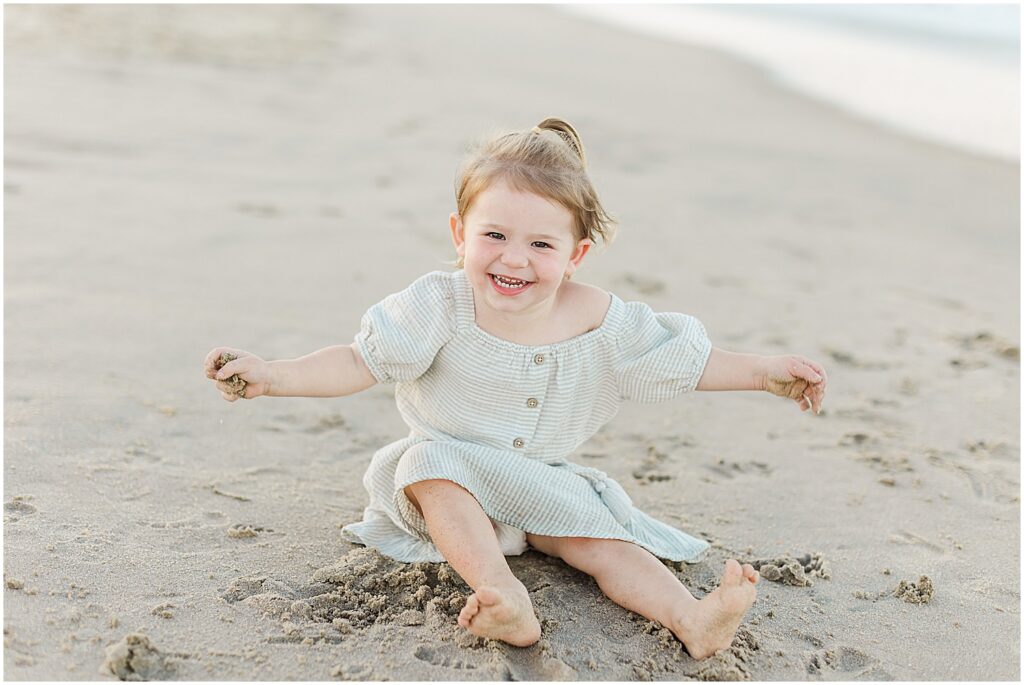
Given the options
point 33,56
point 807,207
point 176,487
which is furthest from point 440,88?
point 176,487

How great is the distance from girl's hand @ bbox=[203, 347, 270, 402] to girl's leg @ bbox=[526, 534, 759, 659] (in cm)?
71

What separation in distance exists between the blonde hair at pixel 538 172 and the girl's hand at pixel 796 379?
0.48m

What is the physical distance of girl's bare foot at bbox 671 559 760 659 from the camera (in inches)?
85.7

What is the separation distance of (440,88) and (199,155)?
2.90 meters

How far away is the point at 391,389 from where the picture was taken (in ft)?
12.1

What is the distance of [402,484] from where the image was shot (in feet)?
8.17

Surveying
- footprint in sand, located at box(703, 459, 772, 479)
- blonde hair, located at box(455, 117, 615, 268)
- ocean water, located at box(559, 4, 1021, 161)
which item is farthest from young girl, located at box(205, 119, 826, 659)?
ocean water, located at box(559, 4, 1021, 161)

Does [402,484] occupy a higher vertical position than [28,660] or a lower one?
higher

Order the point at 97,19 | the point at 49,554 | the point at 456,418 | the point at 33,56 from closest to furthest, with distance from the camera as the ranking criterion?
the point at 49,554 < the point at 456,418 < the point at 33,56 < the point at 97,19

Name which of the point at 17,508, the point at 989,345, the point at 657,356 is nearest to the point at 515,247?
the point at 657,356

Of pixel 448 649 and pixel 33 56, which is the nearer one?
pixel 448 649

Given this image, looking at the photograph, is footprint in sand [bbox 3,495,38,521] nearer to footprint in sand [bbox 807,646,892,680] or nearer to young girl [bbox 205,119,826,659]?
young girl [bbox 205,119,826,659]

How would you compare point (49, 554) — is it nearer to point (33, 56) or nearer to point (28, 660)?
point (28, 660)

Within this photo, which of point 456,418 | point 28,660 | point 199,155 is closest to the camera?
point 28,660
